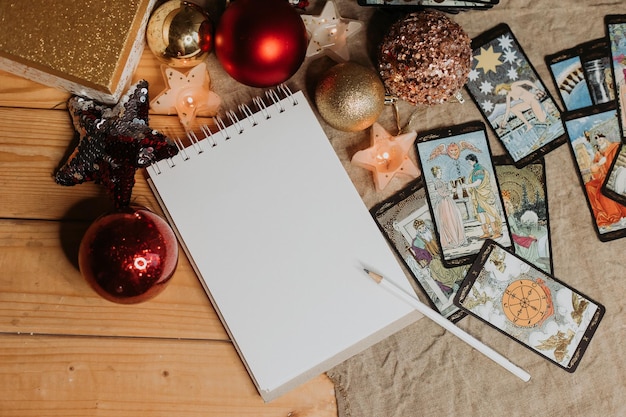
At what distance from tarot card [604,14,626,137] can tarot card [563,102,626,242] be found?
0.03 feet

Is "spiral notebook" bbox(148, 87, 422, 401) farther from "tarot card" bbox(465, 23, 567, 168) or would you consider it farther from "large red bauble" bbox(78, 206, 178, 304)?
"tarot card" bbox(465, 23, 567, 168)

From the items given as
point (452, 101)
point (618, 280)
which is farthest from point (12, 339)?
point (618, 280)

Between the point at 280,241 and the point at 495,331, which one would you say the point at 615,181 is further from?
the point at 280,241

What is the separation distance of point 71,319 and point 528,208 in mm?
610

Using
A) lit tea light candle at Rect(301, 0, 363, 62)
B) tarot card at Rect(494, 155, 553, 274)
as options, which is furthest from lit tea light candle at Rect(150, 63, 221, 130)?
tarot card at Rect(494, 155, 553, 274)

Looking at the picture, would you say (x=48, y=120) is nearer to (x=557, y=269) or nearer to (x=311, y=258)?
(x=311, y=258)

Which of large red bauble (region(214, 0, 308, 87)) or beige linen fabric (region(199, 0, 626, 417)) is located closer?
large red bauble (region(214, 0, 308, 87))

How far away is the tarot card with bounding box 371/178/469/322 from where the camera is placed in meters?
0.80

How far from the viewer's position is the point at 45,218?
2.47 ft

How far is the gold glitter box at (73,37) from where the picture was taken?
0.68 meters

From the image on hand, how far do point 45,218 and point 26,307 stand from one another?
0.36 feet

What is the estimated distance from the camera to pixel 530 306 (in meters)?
0.82

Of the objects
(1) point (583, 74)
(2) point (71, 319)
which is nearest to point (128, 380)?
(2) point (71, 319)

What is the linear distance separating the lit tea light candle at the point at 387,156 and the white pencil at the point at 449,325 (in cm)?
13
